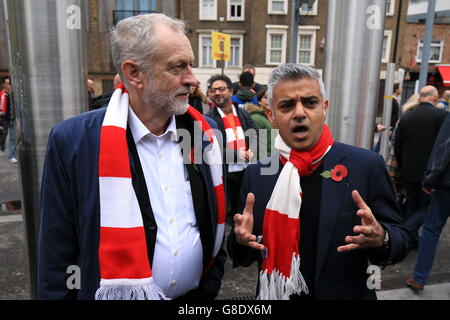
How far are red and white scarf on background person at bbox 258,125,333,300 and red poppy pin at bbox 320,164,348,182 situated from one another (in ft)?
0.27

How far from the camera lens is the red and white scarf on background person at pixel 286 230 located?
1.64 metres

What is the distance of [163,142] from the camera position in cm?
188

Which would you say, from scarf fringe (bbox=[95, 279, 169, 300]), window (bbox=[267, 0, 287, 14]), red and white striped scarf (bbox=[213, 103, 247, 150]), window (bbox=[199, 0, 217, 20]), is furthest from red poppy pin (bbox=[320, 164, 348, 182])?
window (bbox=[199, 0, 217, 20])

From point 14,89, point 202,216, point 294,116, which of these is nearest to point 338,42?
point 294,116

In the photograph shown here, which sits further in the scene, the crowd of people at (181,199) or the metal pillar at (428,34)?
the metal pillar at (428,34)

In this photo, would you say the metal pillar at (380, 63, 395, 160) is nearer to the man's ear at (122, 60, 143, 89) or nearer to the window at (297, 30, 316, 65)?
the man's ear at (122, 60, 143, 89)

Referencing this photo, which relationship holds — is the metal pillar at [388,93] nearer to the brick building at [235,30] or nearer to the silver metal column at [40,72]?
the silver metal column at [40,72]

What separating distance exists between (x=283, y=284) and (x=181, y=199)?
25.3 inches

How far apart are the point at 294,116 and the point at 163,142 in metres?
0.69

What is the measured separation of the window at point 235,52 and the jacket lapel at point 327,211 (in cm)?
2390

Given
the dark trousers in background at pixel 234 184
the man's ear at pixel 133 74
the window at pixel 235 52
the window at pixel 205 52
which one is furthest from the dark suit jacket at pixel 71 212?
the window at pixel 235 52

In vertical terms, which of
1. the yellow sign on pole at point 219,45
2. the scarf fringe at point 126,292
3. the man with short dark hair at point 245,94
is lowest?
the scarf fringe at point 126,292

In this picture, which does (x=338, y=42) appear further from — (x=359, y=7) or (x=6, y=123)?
(x=6, y=123)

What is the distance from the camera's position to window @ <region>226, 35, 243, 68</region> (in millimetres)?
24578
